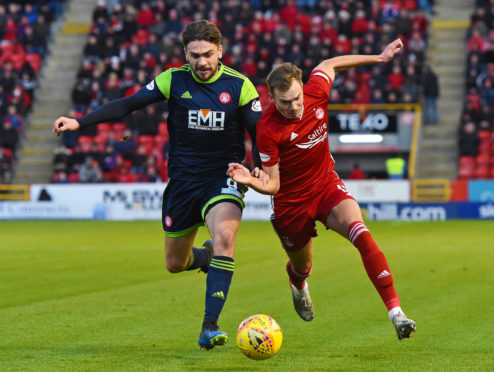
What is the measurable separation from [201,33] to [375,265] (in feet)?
7.65

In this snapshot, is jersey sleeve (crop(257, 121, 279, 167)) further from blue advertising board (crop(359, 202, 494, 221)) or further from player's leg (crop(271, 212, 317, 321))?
blue advertising board (crop(359, 202, 494, 221))

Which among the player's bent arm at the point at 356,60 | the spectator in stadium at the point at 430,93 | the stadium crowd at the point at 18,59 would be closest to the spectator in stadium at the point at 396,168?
the spectator in stadium at the point at 430,93

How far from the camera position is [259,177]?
723cm

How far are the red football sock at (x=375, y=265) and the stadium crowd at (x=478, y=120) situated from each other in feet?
70.7

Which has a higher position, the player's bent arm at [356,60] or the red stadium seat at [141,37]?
the red stadium seat at [141,37]

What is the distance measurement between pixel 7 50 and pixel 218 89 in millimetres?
28148

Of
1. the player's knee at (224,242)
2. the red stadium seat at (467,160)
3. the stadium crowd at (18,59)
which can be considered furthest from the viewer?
the stadium crowd at (18,59)

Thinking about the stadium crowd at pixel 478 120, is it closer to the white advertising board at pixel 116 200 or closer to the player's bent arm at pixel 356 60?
the white advertising board at pixel 116 200

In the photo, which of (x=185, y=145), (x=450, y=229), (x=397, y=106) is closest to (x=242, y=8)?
(x=397, y=106)

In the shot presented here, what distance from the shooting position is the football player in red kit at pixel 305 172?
711cm

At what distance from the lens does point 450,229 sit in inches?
886

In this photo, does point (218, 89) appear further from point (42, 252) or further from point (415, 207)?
point (415, 207)

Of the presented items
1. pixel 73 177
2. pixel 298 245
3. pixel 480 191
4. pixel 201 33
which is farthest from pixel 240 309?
pixel 73 177

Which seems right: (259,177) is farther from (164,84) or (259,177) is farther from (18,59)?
(18,59)
